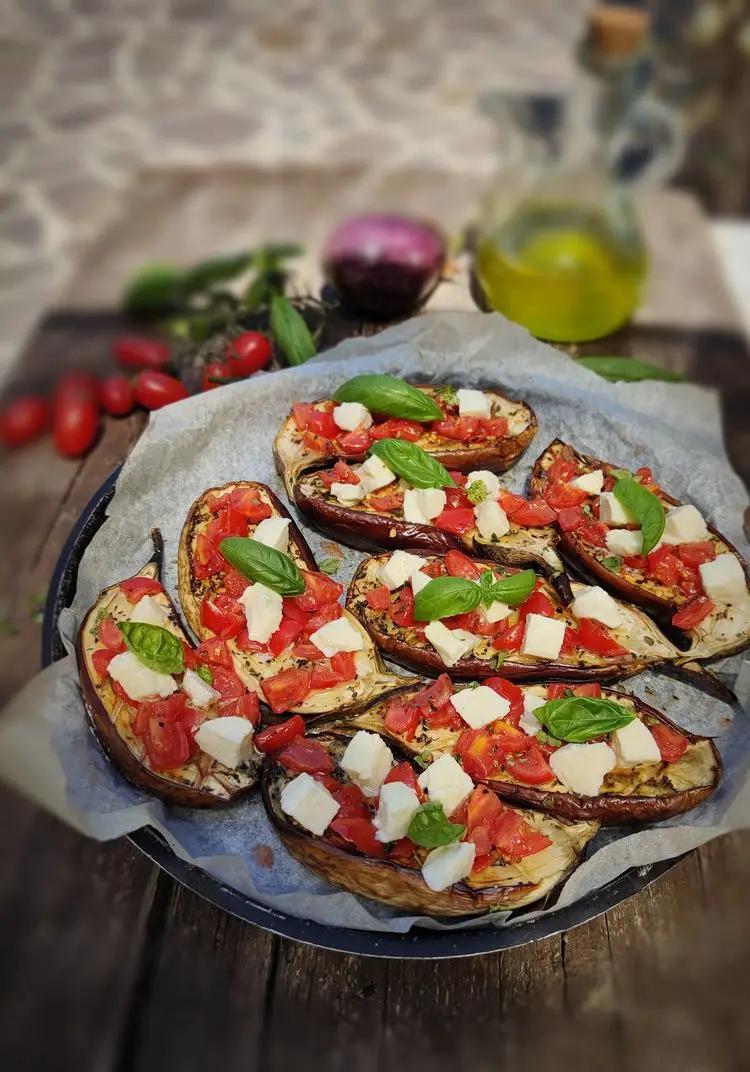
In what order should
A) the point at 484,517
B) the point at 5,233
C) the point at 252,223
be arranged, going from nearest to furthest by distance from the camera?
the point at 484,517 < the point at 252,223 < the point at 5,233

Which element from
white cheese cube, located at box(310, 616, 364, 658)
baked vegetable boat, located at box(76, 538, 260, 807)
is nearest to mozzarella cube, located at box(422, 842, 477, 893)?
baked vegetable boat, located at box(76, 538, 260, 807)

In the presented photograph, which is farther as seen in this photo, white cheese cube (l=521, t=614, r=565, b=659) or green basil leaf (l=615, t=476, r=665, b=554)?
green basil leaf (l=615, t=476, r=665, b=554)

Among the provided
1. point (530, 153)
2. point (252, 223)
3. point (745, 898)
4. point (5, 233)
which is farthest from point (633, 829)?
point (5, 233)

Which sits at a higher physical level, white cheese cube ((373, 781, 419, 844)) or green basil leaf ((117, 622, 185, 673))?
green basil leaf ((117, 622, 185, 673))

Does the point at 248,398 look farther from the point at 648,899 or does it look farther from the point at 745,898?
the point at 745,898

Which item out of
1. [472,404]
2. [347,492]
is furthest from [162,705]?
[472,404]

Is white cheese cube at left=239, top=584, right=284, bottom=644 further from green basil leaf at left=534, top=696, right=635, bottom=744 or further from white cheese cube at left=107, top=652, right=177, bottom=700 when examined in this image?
green basil leaf at left=534, top=696, right=635, bottom=744
